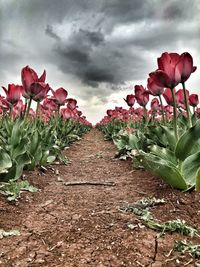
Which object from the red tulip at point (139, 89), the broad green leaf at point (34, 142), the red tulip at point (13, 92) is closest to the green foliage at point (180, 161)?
the broad green leaf at point (34, 142)

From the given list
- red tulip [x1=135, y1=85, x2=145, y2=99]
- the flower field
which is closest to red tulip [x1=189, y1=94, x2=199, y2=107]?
the flower field

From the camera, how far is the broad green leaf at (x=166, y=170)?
10.5 ft

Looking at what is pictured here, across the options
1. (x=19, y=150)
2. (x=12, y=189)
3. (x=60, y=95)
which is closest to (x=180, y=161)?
(x=12, y=189)

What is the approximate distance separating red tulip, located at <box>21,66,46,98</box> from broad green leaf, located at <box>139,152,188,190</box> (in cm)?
143

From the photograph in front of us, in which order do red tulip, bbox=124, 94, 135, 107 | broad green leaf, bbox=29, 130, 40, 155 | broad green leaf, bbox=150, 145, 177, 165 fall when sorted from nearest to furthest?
broad green leaf, bbox=150, 145, 177, 165 < broad green leaf, bbox=29, 130, 40, 155 < red tulip, bbox=124, 94, 135, 107

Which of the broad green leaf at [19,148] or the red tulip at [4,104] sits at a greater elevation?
the red tulip at [4,104]

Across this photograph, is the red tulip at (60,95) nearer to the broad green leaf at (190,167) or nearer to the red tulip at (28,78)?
the red tulip at (28,78)

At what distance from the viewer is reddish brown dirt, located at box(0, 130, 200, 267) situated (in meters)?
2.14

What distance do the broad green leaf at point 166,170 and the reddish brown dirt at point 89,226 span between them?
0.09 m

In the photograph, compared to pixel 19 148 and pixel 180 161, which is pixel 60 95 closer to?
pixel 19 148

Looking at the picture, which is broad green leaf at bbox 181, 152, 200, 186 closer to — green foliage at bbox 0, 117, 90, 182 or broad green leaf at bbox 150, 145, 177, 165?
broad green leaf at bbox 150, 145, 177, 165

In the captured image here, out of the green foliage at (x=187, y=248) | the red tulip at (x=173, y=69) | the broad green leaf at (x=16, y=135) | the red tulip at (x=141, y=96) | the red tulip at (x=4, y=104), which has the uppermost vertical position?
the red tulip at (x=141, y=96)

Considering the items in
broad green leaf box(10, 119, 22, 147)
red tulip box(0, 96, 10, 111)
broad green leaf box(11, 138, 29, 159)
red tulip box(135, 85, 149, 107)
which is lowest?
broad green leaf box(11, 138, 29, 159)

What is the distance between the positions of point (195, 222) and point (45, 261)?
112 cm
